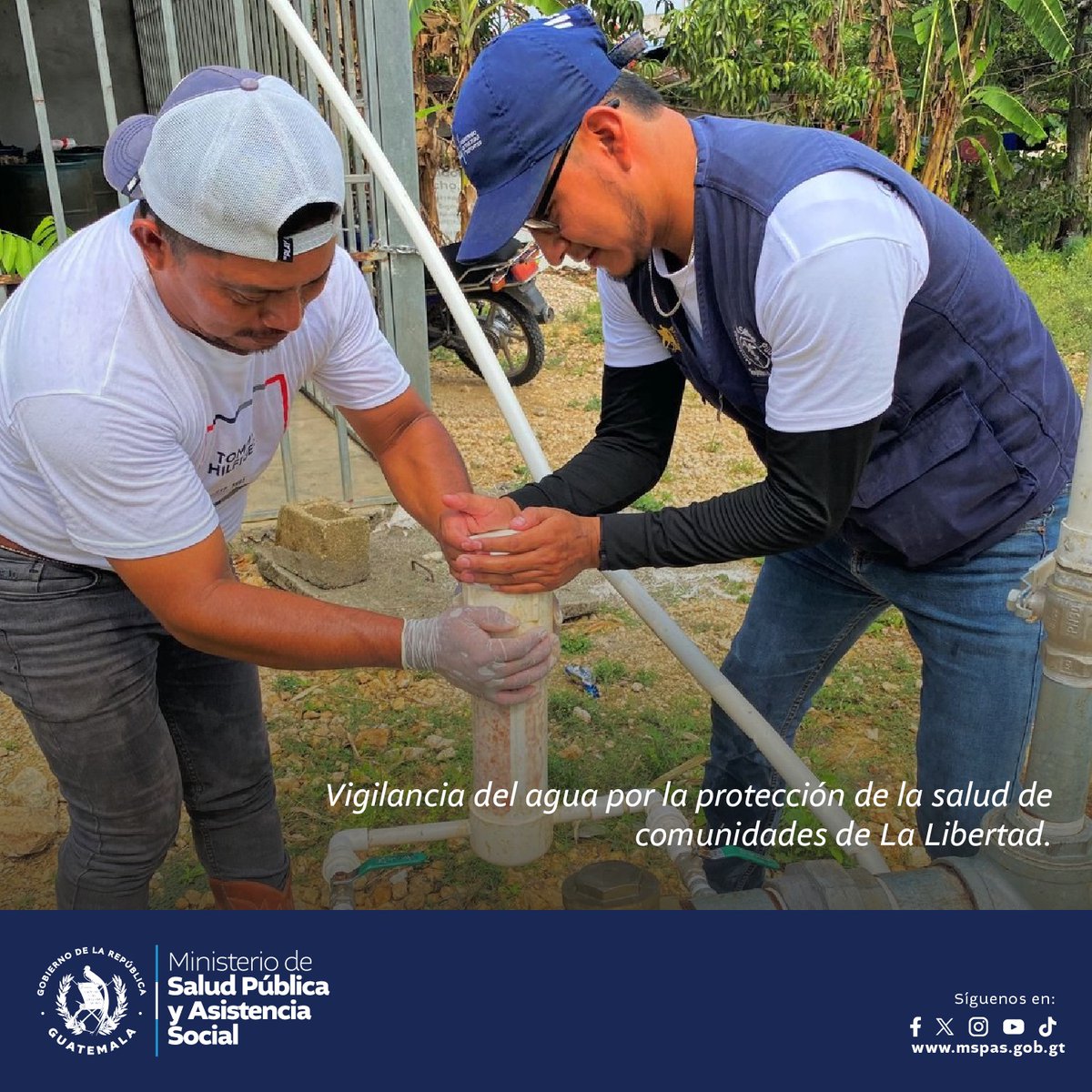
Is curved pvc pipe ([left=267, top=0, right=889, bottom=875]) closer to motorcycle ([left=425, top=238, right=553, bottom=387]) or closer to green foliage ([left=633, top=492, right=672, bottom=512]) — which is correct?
green foliage ([left=633, top=492, right=672, bottom=512])

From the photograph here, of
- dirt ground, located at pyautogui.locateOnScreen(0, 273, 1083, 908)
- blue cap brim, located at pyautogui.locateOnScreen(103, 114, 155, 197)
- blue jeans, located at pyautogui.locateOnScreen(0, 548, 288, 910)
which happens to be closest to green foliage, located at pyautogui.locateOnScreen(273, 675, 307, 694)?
dirt ground, located at pyautogui.locateOnScreen(0, 273, 1083, 908)

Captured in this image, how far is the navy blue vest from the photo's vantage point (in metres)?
1.72

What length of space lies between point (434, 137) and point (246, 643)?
7.98 meters

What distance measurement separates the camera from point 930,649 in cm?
212

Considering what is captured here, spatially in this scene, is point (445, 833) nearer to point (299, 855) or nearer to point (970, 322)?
point (299, 855)

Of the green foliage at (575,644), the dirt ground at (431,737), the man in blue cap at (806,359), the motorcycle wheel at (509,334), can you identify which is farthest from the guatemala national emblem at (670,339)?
the motorcycle wheel at (509,334)

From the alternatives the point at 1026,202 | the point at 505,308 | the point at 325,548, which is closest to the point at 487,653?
the point at 325,548

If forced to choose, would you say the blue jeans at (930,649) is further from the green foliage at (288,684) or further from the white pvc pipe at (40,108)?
the white pvc pipe at (40,108)

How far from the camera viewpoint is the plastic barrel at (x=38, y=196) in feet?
24.8

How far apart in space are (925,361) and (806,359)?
0.31 m

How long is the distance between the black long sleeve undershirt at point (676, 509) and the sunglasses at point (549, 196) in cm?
49

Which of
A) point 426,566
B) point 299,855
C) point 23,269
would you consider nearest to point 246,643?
point 299,855

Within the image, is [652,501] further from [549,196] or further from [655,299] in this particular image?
[549,196]

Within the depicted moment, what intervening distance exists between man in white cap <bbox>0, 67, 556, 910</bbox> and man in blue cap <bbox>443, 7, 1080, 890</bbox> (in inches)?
10.8
